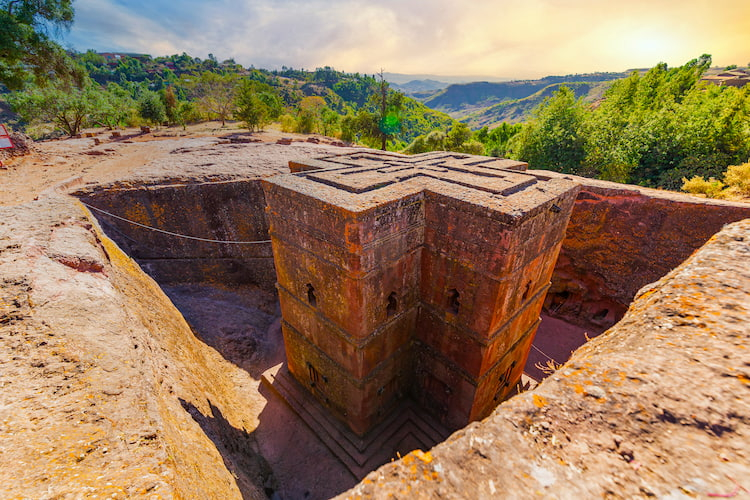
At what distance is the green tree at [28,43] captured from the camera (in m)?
16.4

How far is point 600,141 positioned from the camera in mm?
19891

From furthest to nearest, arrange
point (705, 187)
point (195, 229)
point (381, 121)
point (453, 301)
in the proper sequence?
point (381, 121)
point (195, 229)
point (705, 187)
point (453, 301)

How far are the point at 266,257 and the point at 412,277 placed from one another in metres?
9.44

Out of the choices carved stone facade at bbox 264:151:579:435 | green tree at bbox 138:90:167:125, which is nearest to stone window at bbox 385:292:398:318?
carved stone facade at bbox 264:151:579:435

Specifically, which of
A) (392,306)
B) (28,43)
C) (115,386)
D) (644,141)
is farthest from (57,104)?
(644,141)

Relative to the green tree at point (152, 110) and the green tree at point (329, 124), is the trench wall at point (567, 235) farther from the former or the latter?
the green tree at point (152, 110)

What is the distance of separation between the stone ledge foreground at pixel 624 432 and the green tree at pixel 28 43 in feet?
90.5

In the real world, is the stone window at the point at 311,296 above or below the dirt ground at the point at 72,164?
below

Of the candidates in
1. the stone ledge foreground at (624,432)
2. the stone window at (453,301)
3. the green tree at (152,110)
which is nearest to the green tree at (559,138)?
the stone window at (453,301)

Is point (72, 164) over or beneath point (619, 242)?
over

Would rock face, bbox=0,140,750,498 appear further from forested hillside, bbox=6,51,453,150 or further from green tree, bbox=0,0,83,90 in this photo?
forested hillside, bbox=6,51,453,150

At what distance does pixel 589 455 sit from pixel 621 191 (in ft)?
43.7

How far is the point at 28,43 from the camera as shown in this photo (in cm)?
1756

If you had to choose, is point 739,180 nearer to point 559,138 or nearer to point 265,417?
point 559,138
